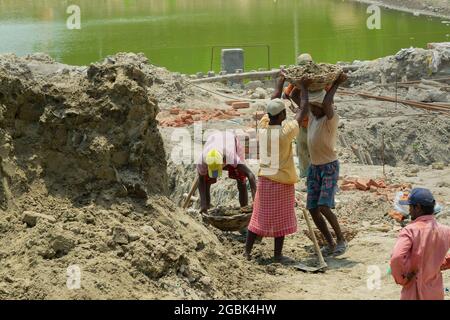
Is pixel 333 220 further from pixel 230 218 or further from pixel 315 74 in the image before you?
pixel 315 74

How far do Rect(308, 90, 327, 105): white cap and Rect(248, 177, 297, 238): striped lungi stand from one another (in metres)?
0.74

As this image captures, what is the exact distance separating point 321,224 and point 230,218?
0.83 meters

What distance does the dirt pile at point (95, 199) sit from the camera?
5.72 metres

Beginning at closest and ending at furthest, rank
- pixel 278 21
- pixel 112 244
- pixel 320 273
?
pixel 112 244, pixel 320 273, pixel 278 21

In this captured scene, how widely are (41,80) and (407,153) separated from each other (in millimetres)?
9515

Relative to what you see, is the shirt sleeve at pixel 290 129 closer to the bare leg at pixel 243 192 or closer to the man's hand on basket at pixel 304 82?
the man's hand on basket at pixel 304 82

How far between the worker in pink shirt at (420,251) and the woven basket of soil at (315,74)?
2497 mm

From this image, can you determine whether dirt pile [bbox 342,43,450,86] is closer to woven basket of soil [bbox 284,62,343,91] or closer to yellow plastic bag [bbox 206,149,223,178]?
woven basket of soil [bbox 284,62,343,91]

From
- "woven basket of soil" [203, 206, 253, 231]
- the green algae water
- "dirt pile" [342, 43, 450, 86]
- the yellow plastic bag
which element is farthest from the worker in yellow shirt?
the green algae water

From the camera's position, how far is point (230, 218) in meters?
7.96
